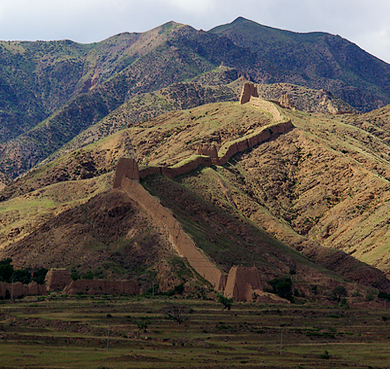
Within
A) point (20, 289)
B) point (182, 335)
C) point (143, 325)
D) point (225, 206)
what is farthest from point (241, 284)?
point (225, 206)

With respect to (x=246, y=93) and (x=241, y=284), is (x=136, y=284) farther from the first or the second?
(x=246, y=93)

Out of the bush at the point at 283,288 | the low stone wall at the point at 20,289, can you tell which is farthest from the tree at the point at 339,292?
the low stone wall at the point at 20,289

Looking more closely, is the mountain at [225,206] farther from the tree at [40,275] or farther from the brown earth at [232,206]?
the tree at [40,275]

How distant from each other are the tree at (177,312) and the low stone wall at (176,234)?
37.8ft

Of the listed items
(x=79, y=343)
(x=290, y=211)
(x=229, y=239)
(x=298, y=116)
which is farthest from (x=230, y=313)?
(x=298, y=116)

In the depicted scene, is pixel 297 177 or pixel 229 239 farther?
pixel 297 177

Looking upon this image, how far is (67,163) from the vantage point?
532 ft

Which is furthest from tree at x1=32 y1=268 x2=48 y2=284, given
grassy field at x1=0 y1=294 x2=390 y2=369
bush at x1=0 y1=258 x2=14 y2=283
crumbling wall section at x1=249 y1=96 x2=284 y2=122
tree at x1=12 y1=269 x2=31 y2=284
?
crumbling wall section at x1=249 y1=96 x2=284 y2=122

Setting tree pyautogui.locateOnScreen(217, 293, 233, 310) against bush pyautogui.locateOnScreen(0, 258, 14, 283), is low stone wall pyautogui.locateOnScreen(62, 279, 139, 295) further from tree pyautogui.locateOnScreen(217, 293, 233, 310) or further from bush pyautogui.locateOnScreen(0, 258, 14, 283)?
tree pyautogui.locateOnScreen(217, 293, 233, 310)

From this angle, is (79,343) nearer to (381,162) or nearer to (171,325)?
(171,325)

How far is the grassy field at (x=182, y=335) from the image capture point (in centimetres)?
4959

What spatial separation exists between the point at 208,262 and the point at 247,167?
54496mm

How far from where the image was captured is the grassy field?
4959 centimetres

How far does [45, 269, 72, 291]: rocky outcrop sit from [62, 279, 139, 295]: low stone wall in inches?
108
